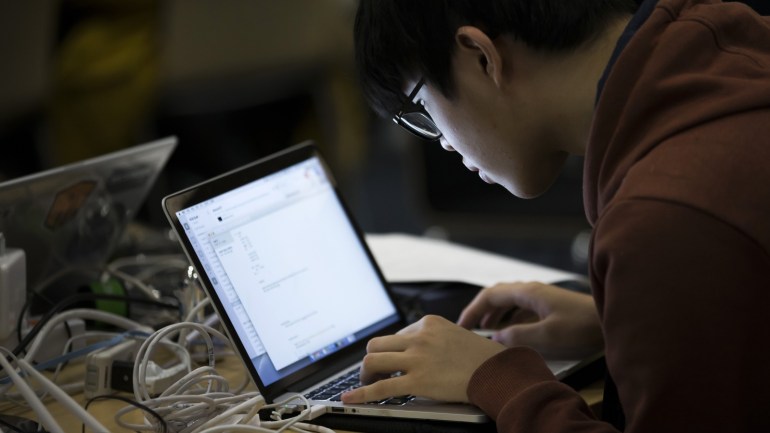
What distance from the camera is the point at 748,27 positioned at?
1.02 meters

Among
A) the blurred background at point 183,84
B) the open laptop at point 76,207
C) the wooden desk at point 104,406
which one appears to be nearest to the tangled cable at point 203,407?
the wooden desk at point 104,406

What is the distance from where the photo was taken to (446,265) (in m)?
1.66

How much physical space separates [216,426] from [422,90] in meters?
0.40

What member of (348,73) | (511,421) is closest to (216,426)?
(511,421)

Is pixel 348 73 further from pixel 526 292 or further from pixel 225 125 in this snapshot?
pixel 526 292

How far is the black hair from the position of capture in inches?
41.4

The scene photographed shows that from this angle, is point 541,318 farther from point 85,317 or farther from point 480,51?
point 85,317

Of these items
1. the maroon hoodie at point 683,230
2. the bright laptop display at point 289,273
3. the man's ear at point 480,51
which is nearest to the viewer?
the maroon hoodie at point 683,230

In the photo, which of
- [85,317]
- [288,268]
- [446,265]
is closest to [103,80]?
[446,265]

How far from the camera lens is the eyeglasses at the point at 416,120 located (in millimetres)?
1157

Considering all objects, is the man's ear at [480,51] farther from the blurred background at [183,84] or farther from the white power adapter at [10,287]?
the blurred background at [183,84]

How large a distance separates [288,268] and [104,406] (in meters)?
0.25

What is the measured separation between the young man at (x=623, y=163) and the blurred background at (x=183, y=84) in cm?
216

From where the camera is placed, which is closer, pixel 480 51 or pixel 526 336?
pixel 480 51
